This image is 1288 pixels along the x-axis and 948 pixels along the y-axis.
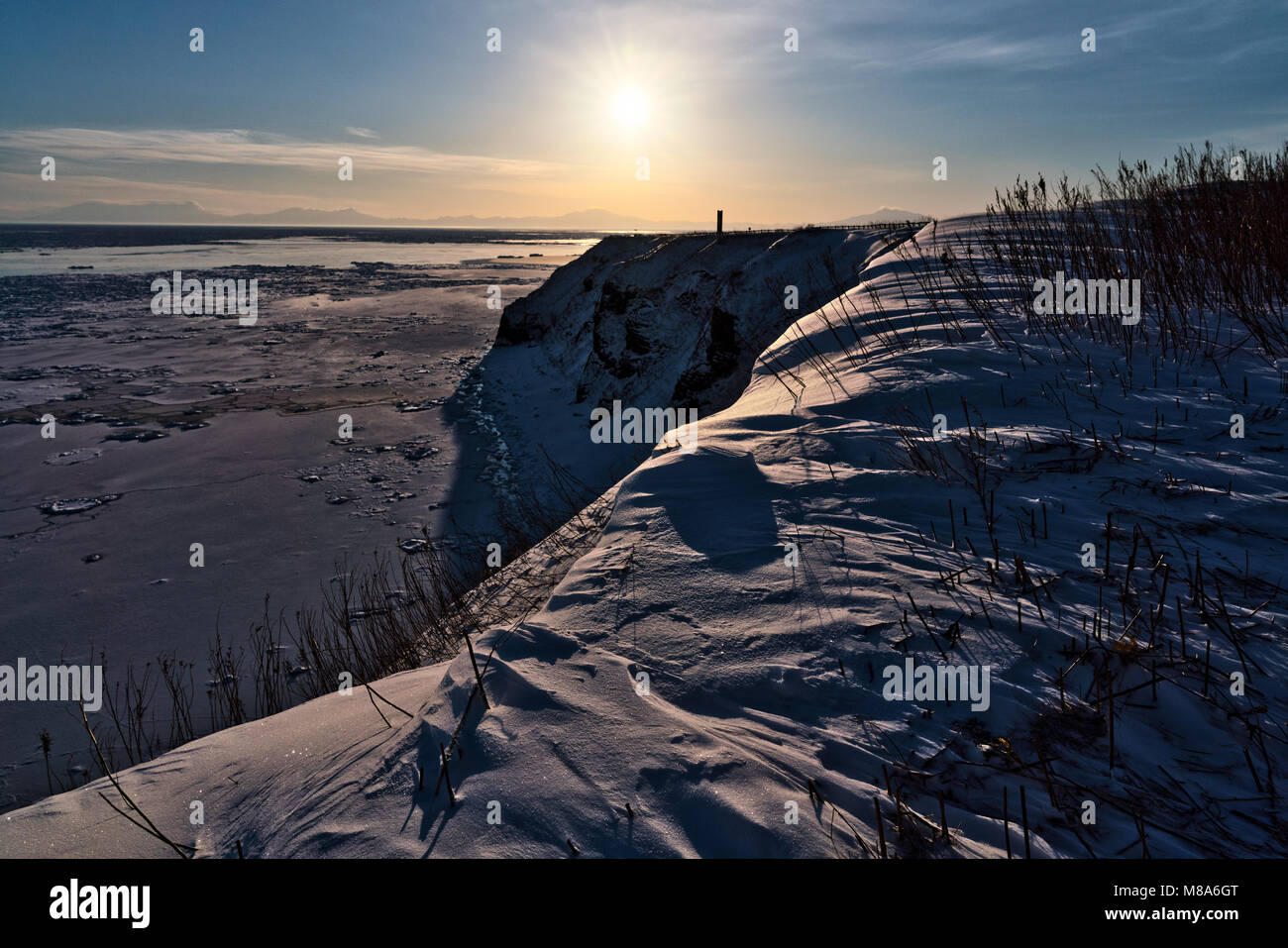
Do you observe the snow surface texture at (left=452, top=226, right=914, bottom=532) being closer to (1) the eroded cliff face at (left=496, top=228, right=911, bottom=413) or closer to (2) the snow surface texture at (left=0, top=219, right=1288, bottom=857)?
(1) the eroded cliff face at (left=496, top=228, right=911, bottom=413)

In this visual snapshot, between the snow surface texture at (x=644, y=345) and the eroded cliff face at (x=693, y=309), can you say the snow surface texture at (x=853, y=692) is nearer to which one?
the snow surface texture at (x=644, y=345)

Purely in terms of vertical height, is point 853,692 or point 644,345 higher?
point 644,345

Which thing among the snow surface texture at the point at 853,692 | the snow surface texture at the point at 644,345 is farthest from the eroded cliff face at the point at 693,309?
the snow surface texture at the point at 853,692

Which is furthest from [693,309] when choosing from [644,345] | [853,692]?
[853,692]

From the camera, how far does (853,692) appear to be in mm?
2166

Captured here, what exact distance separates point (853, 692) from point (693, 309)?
1474cm

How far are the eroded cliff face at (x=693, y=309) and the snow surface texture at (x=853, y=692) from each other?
8.20 m

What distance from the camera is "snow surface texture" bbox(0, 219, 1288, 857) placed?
1.72 meters

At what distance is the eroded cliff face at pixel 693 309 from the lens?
1269 centimetres

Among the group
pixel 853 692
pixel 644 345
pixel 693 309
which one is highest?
pixel 693 309

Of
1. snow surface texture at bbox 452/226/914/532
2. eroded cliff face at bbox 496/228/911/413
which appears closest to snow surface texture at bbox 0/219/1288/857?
snow surface texture at bbox 452/226/914/532

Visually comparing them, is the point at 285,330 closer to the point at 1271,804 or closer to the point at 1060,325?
the point at 1060,325

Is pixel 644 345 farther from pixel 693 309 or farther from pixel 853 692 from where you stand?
pixel 853 692
